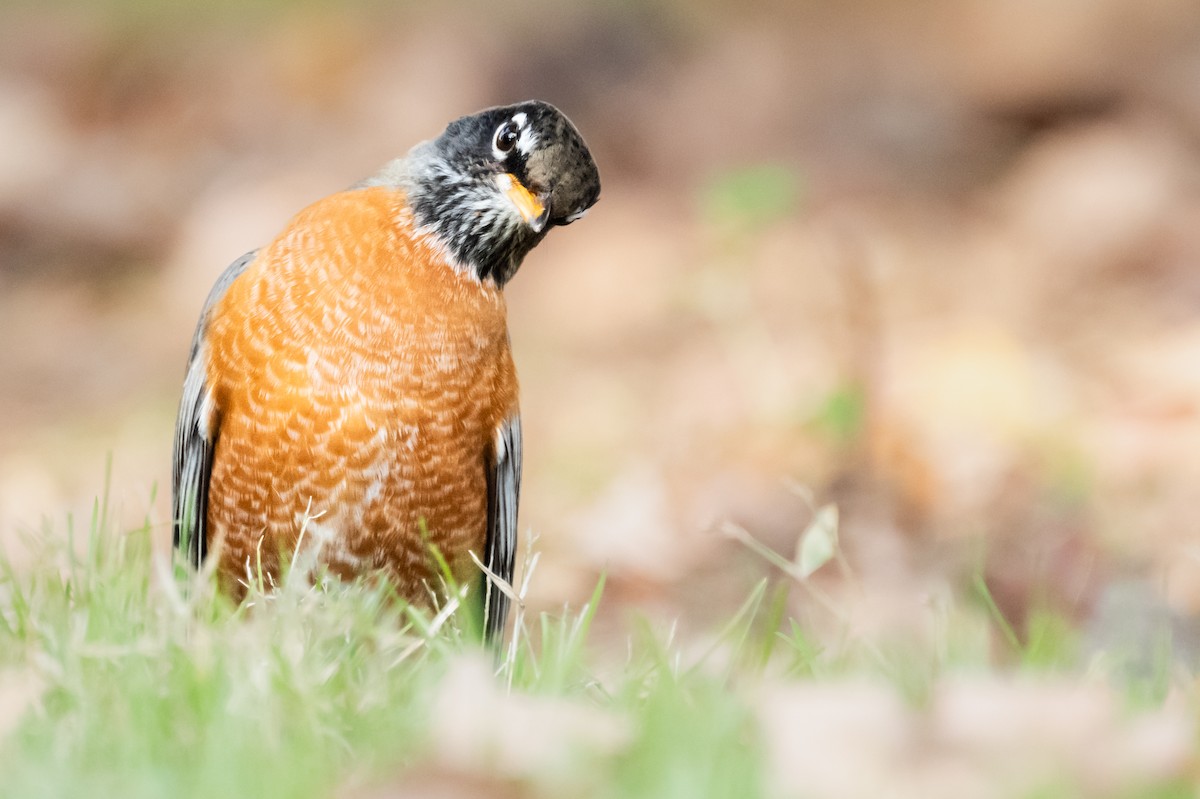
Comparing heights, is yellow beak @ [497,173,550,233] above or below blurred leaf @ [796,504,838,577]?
above

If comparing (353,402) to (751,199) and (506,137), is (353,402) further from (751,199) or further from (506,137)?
(751,199)

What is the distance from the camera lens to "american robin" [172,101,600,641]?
3.37m

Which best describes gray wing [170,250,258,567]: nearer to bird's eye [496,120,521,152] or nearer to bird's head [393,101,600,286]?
bird's head [393,101,600,286]

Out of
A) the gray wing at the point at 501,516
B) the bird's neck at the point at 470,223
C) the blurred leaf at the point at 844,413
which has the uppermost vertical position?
the bird's neck at the point at 470,223

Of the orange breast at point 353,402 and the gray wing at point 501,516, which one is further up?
the orange breast at point 353,402

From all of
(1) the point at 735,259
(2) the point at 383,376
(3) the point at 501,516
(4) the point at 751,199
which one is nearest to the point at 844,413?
(4) the point at 751,199

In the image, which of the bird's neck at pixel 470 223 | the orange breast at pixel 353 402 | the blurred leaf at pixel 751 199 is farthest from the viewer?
the blurred leaf at pixel 751 199

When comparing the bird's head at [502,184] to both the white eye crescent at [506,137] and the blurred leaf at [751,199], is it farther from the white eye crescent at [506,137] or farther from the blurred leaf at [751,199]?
the blurred leaf at [751,199]

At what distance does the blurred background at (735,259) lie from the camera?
5.20 meters

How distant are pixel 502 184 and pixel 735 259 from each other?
3.05m

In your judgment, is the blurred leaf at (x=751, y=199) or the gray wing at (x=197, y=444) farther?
the blurred leaf at (x=751, y=199)

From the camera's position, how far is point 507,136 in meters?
3.63

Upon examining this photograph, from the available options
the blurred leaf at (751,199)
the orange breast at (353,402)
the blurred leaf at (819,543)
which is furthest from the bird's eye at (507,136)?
the blurred leaf at (751,199)

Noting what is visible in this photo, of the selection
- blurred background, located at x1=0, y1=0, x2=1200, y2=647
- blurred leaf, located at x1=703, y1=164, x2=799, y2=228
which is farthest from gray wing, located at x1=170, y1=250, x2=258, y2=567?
blurred leaf, located at x1=703, y1=164, x2=799, y2=228
